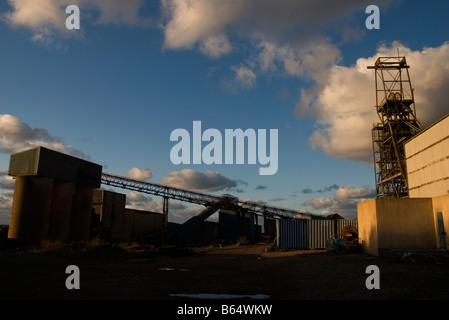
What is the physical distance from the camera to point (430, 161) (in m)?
22.7

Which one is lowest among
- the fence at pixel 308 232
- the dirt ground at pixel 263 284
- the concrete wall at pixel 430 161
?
the dirt ground at pixel 263 284

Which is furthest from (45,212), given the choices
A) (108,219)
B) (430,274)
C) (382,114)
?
(382,114)

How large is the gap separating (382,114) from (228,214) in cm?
2759

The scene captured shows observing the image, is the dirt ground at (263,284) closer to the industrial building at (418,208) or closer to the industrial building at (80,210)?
the industrial building at (418,208)

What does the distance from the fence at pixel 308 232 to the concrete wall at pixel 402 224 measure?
433 inches

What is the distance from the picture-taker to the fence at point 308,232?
30.9 metres

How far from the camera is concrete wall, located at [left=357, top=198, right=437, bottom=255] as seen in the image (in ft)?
62.5

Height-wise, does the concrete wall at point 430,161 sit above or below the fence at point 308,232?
above

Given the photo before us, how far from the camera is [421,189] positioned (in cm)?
2386

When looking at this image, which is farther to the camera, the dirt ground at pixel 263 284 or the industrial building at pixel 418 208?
the industrial building at pixel 418 208

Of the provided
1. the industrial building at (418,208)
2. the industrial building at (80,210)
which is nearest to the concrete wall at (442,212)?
the industrial building at (418,208)

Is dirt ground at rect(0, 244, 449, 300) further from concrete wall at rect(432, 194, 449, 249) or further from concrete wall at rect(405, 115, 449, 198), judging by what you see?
concrete wall at rect(405, 115, 449, 198)

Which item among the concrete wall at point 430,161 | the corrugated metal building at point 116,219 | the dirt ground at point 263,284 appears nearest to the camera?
the dirt ground at point 263,284

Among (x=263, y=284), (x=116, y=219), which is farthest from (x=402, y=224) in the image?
(x=116, y=219)
